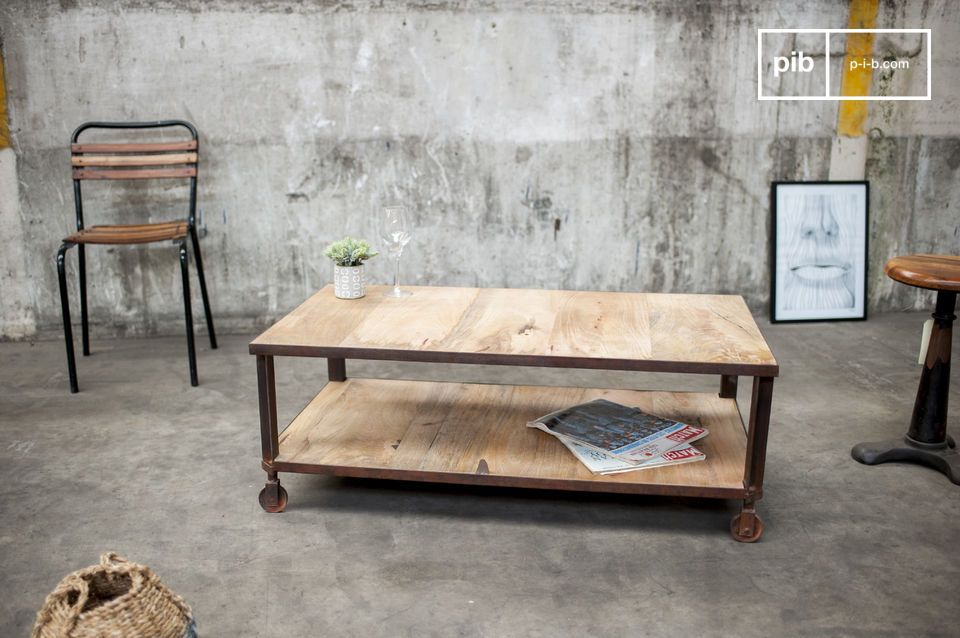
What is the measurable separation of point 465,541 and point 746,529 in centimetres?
71

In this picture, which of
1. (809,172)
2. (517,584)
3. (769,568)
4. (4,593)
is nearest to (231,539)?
(4,593)

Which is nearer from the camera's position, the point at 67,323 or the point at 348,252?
the point at 348,252

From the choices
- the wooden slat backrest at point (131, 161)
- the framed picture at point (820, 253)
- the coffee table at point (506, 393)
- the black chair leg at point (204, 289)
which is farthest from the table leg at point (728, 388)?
the wooden slat backrest at point (131, 161)

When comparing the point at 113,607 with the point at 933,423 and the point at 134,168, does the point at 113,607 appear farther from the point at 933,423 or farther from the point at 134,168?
the point at 134,168

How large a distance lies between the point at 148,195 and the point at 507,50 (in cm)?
176

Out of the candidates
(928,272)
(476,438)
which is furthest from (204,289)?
(928,272)

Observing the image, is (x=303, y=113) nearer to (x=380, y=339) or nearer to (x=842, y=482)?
(x=380, y=339)

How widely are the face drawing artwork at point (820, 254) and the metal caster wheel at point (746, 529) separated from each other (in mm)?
2153

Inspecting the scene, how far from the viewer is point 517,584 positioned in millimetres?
1971

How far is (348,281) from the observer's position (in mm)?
2566

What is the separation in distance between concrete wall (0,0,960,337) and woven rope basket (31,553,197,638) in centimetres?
245

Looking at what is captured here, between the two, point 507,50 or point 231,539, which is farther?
point 507,50

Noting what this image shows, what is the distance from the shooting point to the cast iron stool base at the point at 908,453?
2.52 m

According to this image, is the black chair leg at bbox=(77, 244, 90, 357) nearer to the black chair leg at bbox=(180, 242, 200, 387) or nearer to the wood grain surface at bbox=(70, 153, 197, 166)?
the wood grain surface at bbox=(70, 153, 197, 166)
